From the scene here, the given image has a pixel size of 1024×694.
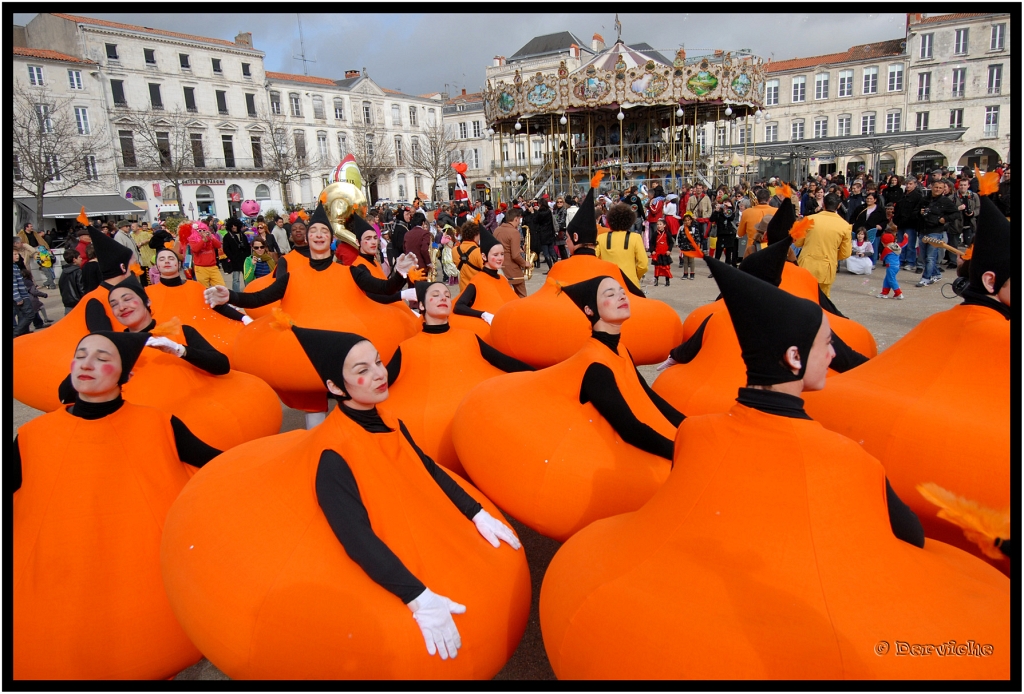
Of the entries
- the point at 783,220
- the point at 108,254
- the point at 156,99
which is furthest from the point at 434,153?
the point at 783,220

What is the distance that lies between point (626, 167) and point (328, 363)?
78.3 feet

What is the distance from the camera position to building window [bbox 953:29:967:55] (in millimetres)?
41469

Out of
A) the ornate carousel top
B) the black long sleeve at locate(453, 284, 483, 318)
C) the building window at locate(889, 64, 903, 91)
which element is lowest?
the black long sleeve at locate(453, 284, 483, 318)

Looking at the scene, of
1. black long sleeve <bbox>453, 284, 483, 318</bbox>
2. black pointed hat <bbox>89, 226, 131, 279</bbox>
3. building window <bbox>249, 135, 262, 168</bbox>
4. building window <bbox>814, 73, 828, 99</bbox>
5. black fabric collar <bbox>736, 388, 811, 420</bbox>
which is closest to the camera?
black fabric collar <bbox>736, 388, 811, 420</bbox>

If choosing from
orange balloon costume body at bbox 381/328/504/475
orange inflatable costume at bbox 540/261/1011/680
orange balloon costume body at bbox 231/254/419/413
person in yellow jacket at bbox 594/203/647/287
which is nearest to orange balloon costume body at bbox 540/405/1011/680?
orange inflatable costume at bbox 540/261/1011/680

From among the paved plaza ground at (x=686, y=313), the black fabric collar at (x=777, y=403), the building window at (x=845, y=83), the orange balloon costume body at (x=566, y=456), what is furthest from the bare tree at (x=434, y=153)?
the black fabric collar at (x=777, y=403)

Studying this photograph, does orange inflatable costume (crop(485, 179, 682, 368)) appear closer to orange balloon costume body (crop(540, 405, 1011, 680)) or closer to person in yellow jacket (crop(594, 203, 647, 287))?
person in yellow jacket (crop(594, 203, 647, 287))

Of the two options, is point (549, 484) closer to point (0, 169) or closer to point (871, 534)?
point (871, 534)

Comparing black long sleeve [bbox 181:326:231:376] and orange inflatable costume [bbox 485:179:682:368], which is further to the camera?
orange inflatable costume [bbox 485:179:682:368]

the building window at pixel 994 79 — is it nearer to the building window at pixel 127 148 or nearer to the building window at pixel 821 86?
the building window at pixel 821 86

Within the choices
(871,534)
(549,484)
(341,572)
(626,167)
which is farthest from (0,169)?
(626,167)

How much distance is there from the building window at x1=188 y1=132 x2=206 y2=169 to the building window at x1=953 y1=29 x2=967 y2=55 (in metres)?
54.0

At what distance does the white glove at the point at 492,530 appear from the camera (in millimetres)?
2809

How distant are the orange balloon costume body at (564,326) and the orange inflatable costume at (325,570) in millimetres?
2935
